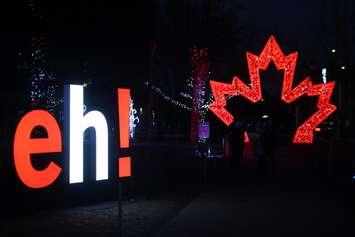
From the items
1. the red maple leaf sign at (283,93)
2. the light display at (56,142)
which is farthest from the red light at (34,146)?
the red maple leaf sign at (283,93)

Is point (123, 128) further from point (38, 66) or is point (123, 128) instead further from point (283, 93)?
point (283, 93)

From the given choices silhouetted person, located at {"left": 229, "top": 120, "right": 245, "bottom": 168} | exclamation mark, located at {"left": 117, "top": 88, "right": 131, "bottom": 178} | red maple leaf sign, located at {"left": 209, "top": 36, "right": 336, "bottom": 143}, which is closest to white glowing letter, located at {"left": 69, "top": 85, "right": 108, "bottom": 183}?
exclamation mark, located at {"left": 117, "top": 88, "right": 131, "bottom": 178}

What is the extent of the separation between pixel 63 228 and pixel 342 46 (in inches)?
1302

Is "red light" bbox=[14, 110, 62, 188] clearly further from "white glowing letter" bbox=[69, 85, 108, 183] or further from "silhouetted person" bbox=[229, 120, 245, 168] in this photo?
"silhouetted person" bbox=[229, 120, 245, 168]

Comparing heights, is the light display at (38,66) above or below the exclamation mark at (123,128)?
above

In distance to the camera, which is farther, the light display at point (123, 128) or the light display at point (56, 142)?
the light display at point (56, 142)

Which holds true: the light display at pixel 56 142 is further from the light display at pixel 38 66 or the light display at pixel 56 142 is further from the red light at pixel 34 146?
the light display at pixel 38 66

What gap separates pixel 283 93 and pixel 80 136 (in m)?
20.2

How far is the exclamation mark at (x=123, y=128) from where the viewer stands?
9094 mm

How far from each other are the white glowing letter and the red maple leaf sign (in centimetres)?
1719

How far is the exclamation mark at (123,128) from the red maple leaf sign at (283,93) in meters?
18.5

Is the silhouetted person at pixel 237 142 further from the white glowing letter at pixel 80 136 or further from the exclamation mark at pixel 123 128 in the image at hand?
the exclamation mark at pixel 123 128

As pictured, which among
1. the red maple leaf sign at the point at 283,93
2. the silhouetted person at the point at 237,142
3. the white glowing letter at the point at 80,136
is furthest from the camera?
the red maple leaf sign at the point at 283,93

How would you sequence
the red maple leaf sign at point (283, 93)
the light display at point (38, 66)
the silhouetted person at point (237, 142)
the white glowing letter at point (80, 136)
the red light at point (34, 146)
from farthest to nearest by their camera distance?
1. the red maple leaf sign at point (283, 93)
2. the silhouetted person at point (237, 142)
3. the light display at point (38, 66)
4. the white glowing letter at point (80, 136)
5. the red light at point (34, 146)
